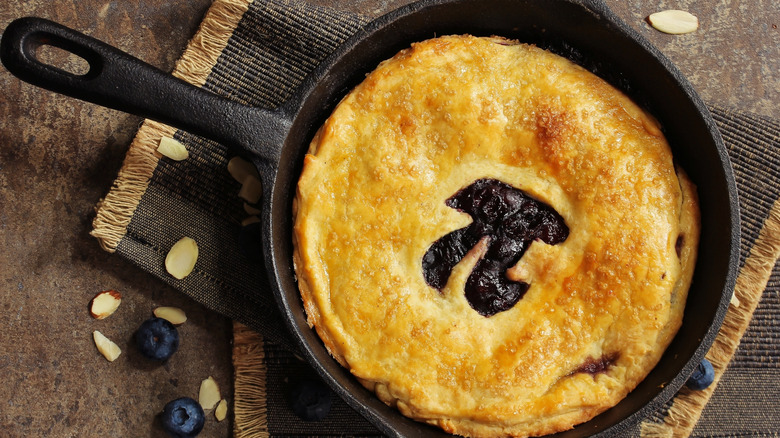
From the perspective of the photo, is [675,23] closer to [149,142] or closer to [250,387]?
[149,142]

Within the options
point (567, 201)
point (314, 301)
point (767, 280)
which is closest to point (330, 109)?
point (314, 301)

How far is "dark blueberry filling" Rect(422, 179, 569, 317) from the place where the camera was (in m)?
2.38

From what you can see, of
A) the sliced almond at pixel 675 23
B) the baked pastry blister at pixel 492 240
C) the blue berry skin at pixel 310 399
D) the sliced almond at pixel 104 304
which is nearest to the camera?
the baked pastry blister at pixel 492 240

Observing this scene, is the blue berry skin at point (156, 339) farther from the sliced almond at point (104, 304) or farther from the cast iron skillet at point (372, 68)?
the cast iron skillet at point (372, 68)

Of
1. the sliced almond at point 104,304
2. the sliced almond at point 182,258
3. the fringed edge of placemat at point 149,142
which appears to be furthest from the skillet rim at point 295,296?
the sliced almond at point 104,304

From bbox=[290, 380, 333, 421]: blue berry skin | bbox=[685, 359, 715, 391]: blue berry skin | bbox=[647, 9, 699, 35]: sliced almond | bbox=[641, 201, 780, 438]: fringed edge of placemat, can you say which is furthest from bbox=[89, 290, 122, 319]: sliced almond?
bbox=[647, 9, 699, 35]: sliced almond

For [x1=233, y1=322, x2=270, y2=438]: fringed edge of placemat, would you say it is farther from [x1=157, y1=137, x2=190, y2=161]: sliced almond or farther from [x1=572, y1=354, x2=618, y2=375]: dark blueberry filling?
[x1=572, y1=354, x2=618, y2=375]: dark blueberry filling

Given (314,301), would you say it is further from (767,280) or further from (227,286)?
(767,280)

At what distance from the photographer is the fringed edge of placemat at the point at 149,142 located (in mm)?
2945

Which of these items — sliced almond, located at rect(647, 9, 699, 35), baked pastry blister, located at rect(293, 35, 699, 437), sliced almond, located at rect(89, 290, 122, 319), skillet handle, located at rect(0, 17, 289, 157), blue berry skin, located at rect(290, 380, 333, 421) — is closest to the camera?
skillet handle, located at rect(0, 17, 289, 157)

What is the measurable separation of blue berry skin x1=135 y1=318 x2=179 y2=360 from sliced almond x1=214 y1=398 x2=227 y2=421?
1.13ft

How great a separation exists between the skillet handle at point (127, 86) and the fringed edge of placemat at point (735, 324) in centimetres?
232

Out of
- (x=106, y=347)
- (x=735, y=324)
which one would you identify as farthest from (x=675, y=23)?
(x=106, y=347)

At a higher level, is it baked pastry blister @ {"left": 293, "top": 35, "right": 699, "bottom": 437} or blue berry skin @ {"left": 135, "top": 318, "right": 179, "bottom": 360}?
baked pastry blister @ {"left": 293, "top": 35, "right": 699, "bottom": 437}
